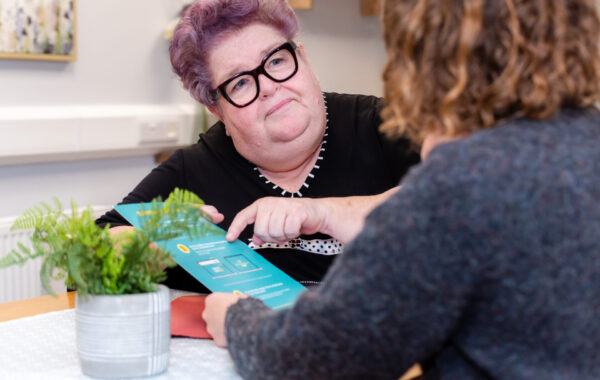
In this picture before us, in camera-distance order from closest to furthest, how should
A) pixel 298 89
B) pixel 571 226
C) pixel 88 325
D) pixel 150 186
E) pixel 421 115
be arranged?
pixel 571 226, pixel 421 115, pixel 88 325, pixel 298 89, pixel 150 186

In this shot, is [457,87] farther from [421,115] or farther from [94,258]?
→ [94,258]

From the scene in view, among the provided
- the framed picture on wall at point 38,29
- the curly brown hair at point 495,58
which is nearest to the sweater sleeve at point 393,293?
the curly brown hair at point 495,58

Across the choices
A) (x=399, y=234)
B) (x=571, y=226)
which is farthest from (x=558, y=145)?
(x=399, y=234)

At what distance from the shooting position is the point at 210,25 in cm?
174

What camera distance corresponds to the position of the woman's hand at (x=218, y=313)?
43.1 inches

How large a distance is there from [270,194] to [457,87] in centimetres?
110

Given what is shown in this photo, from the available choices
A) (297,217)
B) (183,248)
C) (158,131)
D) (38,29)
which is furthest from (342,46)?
(183,248)

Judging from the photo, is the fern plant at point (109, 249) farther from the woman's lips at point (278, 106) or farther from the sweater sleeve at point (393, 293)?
the woman's lips at point (278, 106)

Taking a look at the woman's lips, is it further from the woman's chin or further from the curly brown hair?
the curly brown hair

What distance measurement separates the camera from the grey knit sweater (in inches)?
26.8

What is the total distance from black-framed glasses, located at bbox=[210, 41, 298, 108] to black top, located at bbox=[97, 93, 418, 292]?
8.2 inches

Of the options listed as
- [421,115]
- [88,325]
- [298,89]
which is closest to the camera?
[421,115]

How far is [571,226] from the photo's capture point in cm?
69

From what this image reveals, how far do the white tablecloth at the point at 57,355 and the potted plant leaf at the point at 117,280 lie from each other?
6 cm
